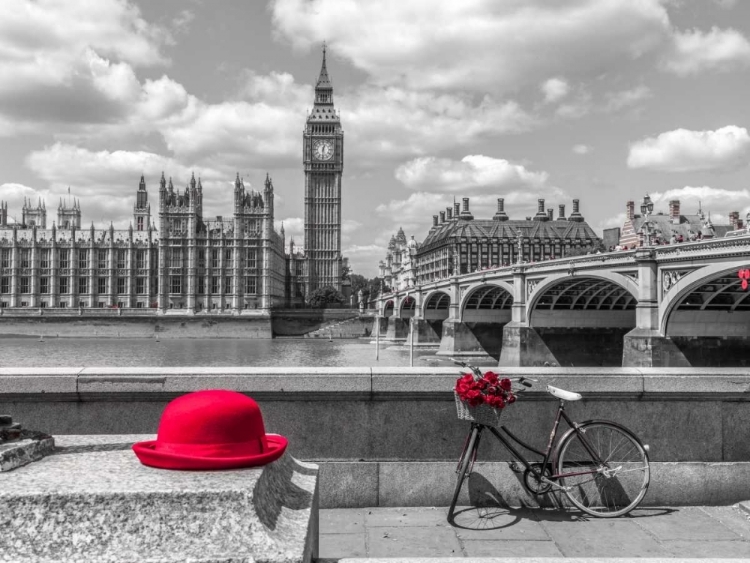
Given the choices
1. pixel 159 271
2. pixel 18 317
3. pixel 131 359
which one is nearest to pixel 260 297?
pixel 159 271

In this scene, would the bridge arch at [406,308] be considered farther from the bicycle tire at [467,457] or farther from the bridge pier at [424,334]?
the bicycle tire at [467,457]

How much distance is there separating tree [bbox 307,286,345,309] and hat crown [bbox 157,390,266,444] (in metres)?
118

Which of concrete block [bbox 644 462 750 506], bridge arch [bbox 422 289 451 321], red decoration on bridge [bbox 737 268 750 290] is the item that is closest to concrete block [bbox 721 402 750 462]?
concrete block [bbox 644 462 750 506]

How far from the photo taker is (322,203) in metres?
133

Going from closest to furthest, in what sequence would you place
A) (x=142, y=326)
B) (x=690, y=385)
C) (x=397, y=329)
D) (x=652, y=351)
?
(x=690, y=385), (x=652, y=351), (x=397, y=329), (x=142, y=326)

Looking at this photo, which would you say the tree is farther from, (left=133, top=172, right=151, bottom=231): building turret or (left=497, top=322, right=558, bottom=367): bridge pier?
(left=497, top=322, right=558, bottom=367): bridge pier

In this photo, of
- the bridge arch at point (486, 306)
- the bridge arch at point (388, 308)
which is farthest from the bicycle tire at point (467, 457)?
the bridge arch at point (388, 308)

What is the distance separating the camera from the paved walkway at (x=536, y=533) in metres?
4.53

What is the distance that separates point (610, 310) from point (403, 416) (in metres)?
48.3

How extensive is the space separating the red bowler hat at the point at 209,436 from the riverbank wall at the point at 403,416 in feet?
7.39

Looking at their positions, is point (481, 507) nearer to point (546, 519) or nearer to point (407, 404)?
point (546, 519)

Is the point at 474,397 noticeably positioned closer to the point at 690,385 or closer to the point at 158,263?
the point at 690,385

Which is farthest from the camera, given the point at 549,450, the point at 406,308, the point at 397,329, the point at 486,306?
the point at 406,308

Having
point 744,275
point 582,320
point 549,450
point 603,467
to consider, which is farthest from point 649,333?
point 549,450
